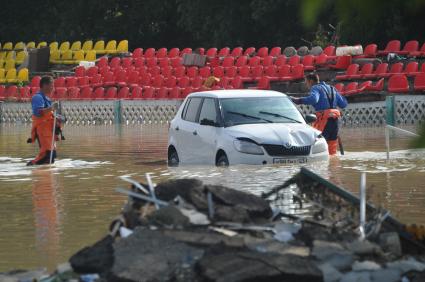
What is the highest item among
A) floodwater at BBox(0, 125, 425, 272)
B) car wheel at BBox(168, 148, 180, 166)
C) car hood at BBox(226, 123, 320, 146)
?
car hood at BBox(226, 123, 320, 146)

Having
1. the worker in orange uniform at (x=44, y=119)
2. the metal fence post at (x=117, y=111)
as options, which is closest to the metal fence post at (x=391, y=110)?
the metal fence post at (x=117, y=111)

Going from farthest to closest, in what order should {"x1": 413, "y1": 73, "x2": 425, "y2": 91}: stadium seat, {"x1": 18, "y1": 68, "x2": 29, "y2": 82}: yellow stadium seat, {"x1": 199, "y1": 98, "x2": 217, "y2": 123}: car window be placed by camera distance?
1. {"x1": 18, "y1": 68, "x2": 29, "y2": 82}: yellow stadium seat
2. {"x1": 413, "y1": 73, "x2": 425, "y2": 91}: stadium seat
3. {"x1": 199, "y1": 98, "x2": 217, "y2": 123}: car window

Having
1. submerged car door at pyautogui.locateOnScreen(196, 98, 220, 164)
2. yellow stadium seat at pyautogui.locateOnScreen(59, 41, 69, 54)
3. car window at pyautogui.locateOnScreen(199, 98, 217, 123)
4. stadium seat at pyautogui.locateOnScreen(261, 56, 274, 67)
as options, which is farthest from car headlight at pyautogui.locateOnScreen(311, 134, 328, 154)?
yellow stadium seat at pyautogui.locateOnScreen(59, 41, 69, 54)

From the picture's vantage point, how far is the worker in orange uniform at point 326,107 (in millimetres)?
21594

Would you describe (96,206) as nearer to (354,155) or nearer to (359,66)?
(354,155)

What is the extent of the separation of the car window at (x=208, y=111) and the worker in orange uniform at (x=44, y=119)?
306 centimetres

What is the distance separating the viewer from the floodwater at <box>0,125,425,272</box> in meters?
12.0

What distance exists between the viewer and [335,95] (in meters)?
21.9

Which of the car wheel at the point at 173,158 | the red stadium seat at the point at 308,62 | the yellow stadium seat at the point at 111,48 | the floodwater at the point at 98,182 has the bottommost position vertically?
the floodwater at the point at 98,182

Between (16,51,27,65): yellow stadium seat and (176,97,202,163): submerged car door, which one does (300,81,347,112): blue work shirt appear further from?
(16,51,27,65): yellow stadium seat

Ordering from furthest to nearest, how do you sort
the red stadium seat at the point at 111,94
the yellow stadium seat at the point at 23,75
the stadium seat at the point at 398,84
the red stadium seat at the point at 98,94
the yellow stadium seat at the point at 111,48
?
the yellow stadium seat at the point at 111,48 → the yellow stadium seat at the point at 23,75 → the red stadium seat at the point at 98,94 → the red stadium seat at the point at 111,94 → the stadium seat at the point at 398,84

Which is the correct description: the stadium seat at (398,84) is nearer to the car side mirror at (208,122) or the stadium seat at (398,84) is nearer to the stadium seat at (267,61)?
the stadium seat at (267,61)

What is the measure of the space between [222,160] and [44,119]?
4265mm

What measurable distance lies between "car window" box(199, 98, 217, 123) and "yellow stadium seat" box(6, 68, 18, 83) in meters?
33.9
